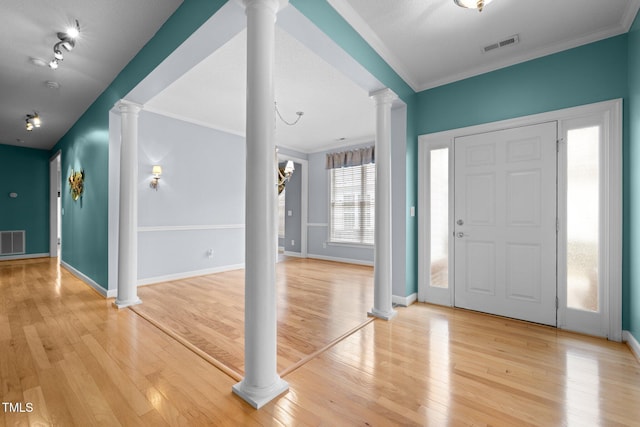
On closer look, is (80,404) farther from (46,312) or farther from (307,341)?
(46,312)

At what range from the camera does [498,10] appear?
91.8 inches

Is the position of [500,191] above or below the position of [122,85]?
below

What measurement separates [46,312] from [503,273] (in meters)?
5.01

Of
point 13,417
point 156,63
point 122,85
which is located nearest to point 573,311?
point 13,417

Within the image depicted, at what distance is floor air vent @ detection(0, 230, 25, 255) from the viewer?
6.43 metres

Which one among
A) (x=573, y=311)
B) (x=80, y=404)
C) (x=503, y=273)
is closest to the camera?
(x=80, y=404)

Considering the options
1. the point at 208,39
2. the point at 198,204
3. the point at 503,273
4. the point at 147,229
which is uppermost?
the point at 208,39

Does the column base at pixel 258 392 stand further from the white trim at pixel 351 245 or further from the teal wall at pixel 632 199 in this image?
the white trim at pixel 351 245

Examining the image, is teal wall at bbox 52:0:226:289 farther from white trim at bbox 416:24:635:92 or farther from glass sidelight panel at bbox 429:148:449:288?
glass sidelight panel at bbox 429:148:449:288

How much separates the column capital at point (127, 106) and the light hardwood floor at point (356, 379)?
92.7 inches

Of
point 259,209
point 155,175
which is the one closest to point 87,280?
point 155,175

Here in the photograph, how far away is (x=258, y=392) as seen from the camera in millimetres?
1696

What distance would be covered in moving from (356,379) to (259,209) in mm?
1304

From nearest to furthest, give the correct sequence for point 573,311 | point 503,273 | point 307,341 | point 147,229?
point 307,341 → point 573,311 → point 503,273 → point 147,229
